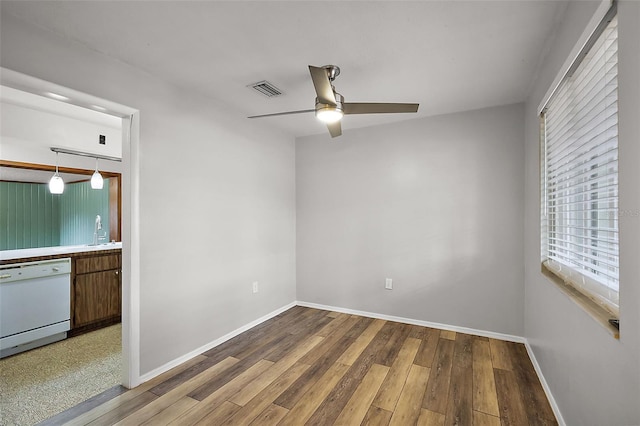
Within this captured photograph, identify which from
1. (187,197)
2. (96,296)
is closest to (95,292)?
(96,296)

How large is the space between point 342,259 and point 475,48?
2663mm

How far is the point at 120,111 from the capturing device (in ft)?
7.00

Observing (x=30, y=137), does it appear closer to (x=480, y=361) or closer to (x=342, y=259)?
(x=342, y=259)

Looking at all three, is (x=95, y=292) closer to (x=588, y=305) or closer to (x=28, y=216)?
(x=28, y=216)

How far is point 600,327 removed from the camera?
3.99 ft

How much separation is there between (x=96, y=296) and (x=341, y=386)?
9.92 ft

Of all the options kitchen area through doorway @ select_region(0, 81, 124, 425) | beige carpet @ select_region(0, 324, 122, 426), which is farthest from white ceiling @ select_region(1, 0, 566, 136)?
beige carpet @ select_region(0, 324, 122, 426)

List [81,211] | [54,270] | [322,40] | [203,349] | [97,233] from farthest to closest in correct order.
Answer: [81,211] < [97,233] < [54,270] < [203,349] < [322,40]

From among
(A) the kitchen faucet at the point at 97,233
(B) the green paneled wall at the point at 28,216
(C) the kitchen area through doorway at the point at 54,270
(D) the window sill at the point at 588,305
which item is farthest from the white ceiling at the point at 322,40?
(B) the green paneled wall at the point at 28,216

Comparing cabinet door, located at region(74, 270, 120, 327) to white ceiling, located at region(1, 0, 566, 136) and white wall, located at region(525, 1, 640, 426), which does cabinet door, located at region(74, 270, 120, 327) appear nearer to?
white ceiling, located at region(1, 0, 566, 136)

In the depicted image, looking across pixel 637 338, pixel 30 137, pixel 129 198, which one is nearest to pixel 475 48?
pixel 637 338

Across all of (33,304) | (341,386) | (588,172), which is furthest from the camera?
(33,304)

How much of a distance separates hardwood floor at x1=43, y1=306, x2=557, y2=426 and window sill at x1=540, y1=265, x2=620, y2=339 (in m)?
0.85

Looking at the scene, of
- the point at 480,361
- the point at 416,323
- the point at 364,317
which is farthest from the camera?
the point at 364,317
